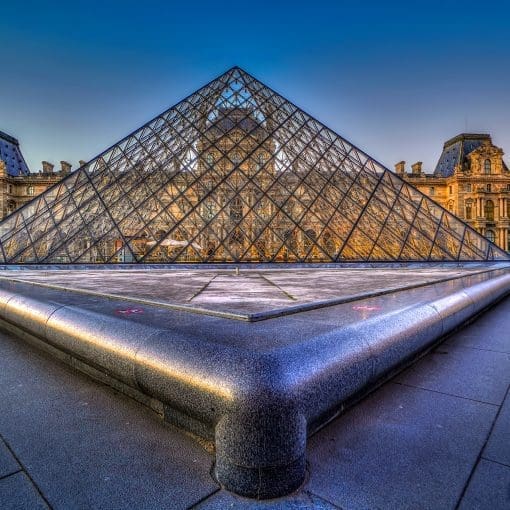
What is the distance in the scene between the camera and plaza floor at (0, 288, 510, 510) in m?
1.14

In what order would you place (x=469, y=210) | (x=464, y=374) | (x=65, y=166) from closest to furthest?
(x=464, y=374)
(x=65, y=166)
(x=469, y=210)

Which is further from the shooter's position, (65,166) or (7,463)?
(65,166)

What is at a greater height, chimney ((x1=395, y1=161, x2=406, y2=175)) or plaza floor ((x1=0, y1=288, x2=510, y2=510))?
chimney ((x1=395, y1=161, x2=406, y2=175))

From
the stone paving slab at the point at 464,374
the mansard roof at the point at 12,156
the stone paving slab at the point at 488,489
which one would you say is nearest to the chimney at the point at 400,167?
the stone paving slab at the point at 464,374

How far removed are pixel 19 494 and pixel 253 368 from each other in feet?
3.00

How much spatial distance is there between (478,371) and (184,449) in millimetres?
2044

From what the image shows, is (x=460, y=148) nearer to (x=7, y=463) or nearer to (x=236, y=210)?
(x=236, y=210)

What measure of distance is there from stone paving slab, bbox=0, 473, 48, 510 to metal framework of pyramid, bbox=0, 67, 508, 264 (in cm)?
1050

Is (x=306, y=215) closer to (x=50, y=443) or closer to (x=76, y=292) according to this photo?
(x=76, y=292)

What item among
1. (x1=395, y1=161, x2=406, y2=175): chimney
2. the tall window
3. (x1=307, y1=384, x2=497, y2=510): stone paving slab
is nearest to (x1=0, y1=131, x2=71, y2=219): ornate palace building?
the tall window

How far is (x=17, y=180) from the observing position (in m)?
44.5

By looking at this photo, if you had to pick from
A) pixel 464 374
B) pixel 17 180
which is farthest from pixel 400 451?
pixel 17 180

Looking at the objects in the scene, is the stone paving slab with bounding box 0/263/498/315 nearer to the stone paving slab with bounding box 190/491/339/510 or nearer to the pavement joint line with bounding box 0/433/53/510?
the stone paving slab with bounding box 190/491/339/510

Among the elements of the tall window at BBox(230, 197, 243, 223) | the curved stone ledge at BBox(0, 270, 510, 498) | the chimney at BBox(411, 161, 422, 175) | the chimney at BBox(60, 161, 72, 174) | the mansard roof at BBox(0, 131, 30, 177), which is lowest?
the curved stone ledge at BBox(0, 270, 510, 498)
